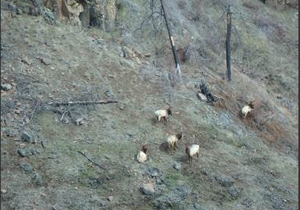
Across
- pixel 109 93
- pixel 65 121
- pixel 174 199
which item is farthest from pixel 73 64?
pixel 174 199

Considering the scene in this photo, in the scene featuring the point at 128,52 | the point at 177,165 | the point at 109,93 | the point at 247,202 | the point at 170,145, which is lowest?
the point at 247,202

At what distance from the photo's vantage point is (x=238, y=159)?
18.9 meters

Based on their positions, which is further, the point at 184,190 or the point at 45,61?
the point at 45,61

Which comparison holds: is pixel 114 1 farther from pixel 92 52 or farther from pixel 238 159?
pixel 238 159

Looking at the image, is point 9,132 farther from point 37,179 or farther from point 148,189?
point 148,189

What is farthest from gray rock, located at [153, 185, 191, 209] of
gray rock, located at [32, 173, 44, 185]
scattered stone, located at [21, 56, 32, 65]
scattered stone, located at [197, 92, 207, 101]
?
scattered stone, located at [21, 56, 32, 65]

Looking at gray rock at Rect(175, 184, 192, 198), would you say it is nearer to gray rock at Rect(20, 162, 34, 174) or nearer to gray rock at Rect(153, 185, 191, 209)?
gray rock at Rect(153, 185, 191, 209)

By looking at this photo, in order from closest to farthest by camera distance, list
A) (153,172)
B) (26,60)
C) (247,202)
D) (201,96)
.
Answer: (153,172) < (247,202) < (26,60) < (201,96)

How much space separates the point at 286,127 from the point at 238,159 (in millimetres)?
4998


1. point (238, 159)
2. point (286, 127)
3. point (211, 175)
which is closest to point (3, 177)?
point (211, 175)

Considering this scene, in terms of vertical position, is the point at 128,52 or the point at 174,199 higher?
the point at 128,52

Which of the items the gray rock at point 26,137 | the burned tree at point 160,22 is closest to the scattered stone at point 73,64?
the gray rock at point 26,137

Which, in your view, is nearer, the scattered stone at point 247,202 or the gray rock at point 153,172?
the gray rock at point 153,172

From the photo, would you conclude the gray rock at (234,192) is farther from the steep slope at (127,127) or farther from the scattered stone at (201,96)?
the scattered stone at (201,96)
